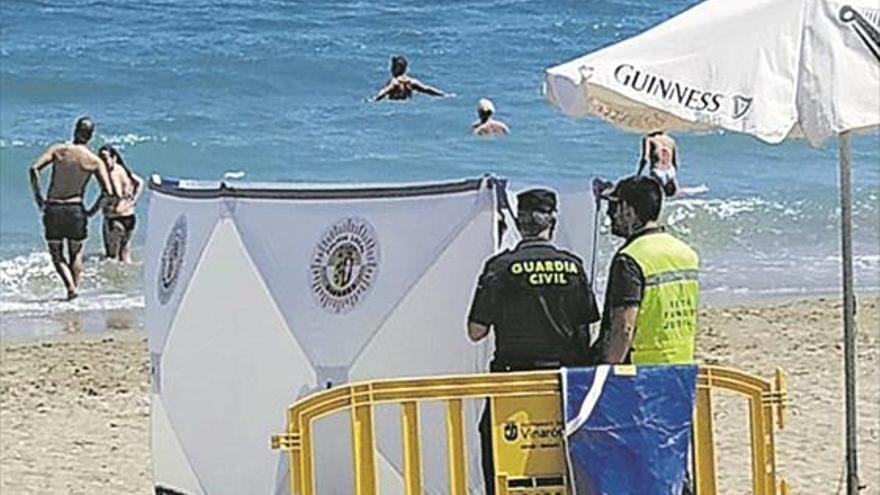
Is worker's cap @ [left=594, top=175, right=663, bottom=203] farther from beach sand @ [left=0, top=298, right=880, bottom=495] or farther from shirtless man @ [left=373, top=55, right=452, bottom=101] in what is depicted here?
shirtless man @ [left=373, top=55, right=452, bottom=101]

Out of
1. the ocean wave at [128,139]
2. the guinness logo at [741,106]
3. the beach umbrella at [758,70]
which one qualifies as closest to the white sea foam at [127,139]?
the ocean wave at [128,139]

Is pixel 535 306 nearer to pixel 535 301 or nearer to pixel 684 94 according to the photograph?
pixel 535 301

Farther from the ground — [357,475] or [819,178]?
[819,178]

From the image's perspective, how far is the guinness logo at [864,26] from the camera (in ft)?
20.0

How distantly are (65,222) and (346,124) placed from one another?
12.2 m

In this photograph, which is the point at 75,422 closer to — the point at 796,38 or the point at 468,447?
the point at 468,447

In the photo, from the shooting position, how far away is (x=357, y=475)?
5.42 metres

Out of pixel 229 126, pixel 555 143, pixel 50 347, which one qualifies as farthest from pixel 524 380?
pixel 229 126

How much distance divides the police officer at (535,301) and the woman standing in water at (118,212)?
993 centimetres

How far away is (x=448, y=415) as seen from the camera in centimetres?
538

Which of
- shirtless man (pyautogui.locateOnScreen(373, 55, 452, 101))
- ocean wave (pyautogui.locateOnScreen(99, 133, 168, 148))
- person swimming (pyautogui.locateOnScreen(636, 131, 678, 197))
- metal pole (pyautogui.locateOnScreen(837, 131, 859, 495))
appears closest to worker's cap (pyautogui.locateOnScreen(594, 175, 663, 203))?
metal pole (pyautogui.locateOnScreen(837, 131, 859, 495))

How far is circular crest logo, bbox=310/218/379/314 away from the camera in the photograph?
6.34m

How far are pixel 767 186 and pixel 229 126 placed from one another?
321 inches

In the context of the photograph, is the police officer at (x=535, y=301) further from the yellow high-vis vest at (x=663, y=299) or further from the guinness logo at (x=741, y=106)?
the guinness logo at (x=741, y=106)
